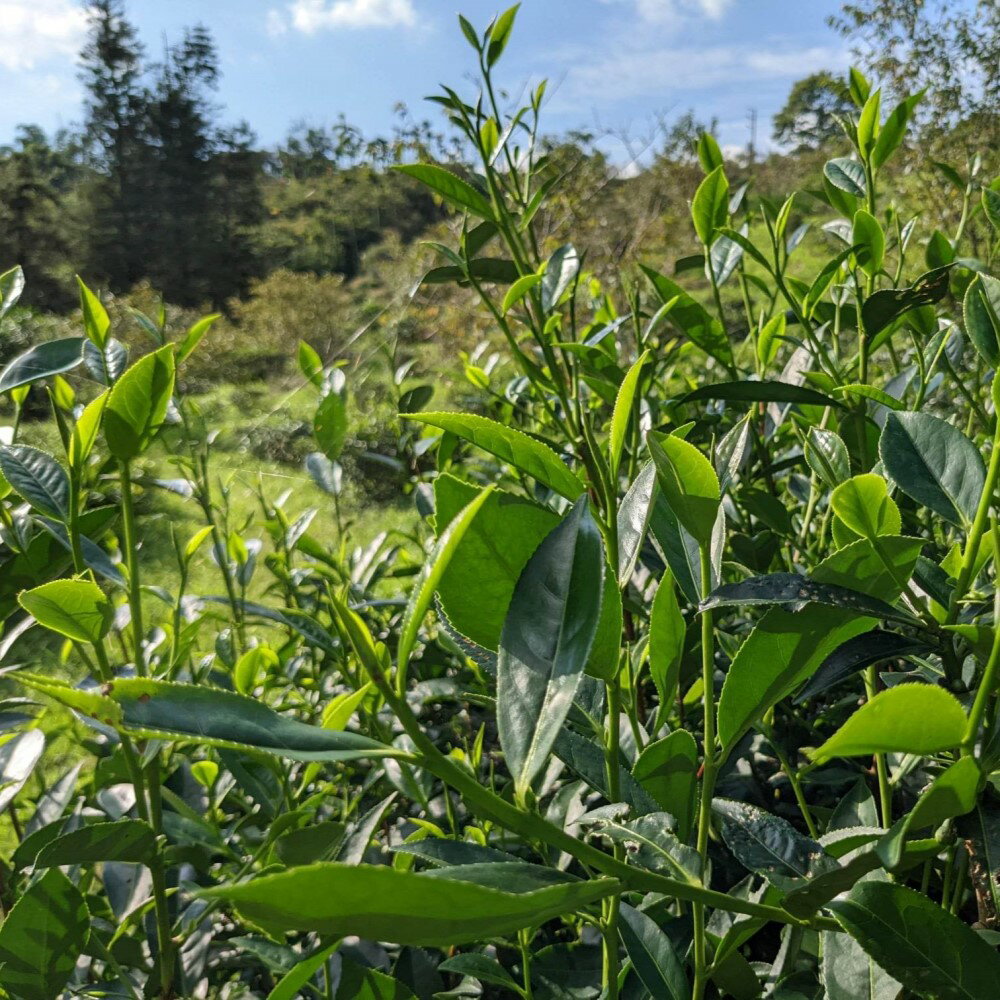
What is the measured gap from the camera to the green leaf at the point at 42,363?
0.54 metres

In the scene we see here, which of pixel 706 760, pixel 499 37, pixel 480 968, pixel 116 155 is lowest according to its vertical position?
pixel 480 968

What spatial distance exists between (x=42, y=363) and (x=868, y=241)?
1.99ft

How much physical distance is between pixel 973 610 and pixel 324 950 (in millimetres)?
385

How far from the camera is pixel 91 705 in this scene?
24 centimetres

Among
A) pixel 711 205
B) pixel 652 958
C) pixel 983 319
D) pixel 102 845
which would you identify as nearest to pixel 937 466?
pixel 983 319

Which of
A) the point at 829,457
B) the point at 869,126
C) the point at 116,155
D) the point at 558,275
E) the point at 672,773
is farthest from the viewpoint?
the point at 116,155

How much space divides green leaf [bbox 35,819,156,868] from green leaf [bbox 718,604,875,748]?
359 mm

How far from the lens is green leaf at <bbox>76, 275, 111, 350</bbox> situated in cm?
63

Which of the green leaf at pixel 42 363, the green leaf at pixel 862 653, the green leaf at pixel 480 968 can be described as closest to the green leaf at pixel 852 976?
the green leaf at pixel 862 653

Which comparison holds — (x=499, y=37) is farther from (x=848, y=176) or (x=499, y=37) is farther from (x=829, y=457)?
(x=829, y=457)

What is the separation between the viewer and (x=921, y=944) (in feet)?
1.05

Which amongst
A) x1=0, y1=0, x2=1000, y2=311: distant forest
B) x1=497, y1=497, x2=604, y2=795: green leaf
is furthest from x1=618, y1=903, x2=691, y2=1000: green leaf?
x1=0, y1=0, x2=1000, y2=311: distant forest

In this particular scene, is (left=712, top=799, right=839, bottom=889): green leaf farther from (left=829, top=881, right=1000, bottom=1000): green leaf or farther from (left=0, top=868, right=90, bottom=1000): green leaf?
(left=0, top=868, right=90, bottom=1000): green leaf

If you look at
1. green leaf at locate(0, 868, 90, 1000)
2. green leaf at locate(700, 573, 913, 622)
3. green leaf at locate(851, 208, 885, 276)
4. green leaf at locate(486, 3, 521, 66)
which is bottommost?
green leaf at locate(0, 868, 90, 1000)
